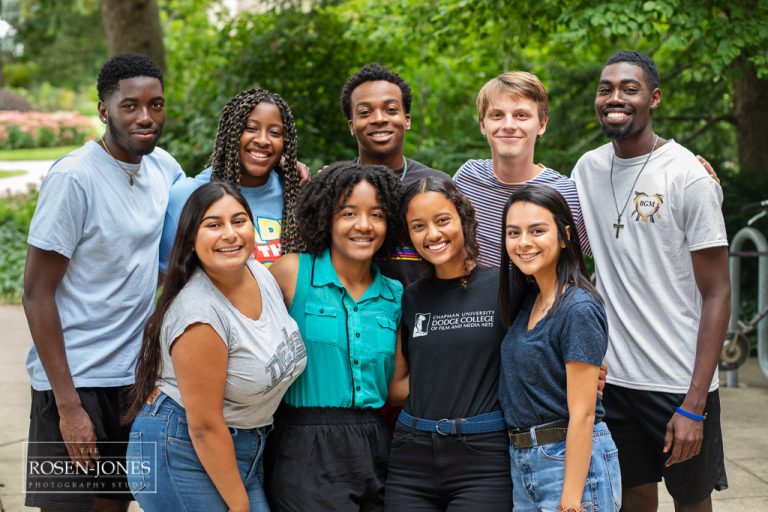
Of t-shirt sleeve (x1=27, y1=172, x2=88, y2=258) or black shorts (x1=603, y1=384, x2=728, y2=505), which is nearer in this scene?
t-shirt sleeve (x1=27, y1=172, x2=88, y2=258)

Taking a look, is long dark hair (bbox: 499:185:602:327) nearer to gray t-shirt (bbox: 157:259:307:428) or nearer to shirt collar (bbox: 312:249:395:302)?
shirt collar (bbox: 312:249:395:302)

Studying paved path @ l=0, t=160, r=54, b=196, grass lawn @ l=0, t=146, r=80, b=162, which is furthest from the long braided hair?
grass lawn @ l=0, t=146, r=80, b=162

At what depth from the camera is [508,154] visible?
3.68 metres

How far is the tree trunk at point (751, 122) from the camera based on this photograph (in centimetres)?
895

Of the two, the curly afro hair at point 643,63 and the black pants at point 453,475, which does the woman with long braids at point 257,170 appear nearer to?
the black pants at point 453,475

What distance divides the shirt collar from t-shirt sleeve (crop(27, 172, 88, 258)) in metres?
0.92

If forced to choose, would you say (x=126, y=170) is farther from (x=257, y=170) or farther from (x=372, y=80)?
(x=372, y=80)

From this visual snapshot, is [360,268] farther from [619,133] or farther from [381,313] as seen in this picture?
[619,133]

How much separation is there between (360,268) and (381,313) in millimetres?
189

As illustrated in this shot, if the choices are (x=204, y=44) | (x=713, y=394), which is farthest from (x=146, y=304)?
(x=204, y=44)

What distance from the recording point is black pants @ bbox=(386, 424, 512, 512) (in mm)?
3021

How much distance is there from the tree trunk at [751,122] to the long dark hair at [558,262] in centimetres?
643

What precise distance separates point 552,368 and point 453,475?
0.51 metres

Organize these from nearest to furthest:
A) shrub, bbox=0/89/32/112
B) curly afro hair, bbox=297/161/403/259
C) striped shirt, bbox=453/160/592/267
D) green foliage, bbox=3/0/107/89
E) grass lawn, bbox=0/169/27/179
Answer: curly afro hair, bbox=297/161/403/259 → striped shirt, bbox=453/160/592/267 → grass lawn, bbox=0/169/27/179 → shrub, bbox=0/89/32/112 → green foliage, bbox=3/0/107/89
